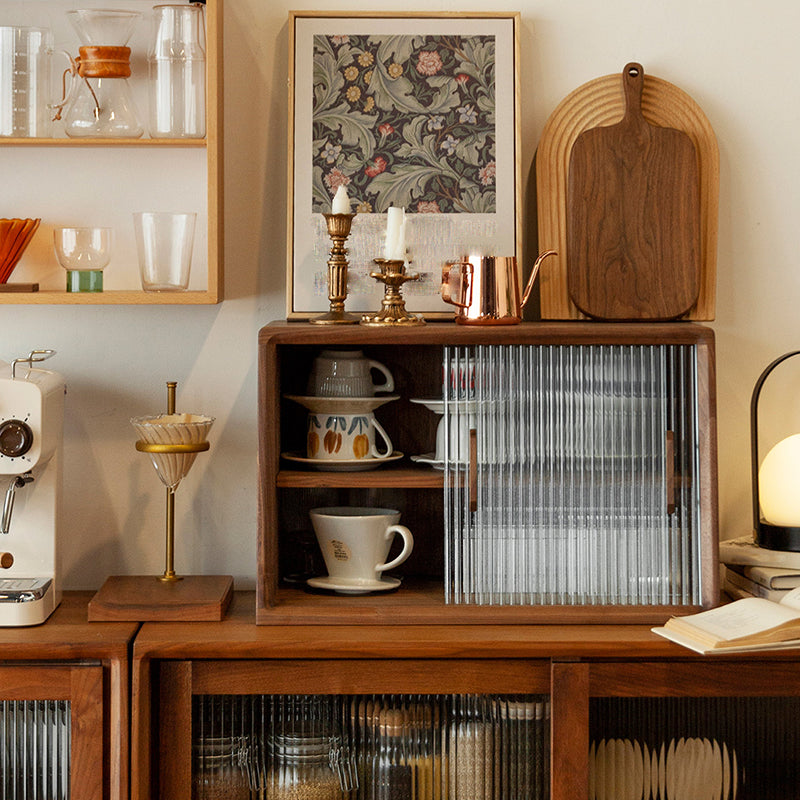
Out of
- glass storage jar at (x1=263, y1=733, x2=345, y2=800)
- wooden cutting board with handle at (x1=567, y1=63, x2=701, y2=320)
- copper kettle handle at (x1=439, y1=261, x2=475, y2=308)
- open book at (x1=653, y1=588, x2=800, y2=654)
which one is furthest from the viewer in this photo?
wooden cutting board with handle at (x1=567, y1=63, x2=701, y2=320)

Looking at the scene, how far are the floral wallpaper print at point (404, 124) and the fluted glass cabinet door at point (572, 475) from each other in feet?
1.21

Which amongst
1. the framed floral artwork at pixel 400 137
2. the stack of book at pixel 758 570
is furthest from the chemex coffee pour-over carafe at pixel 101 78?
the stack of book at pixel 758 570

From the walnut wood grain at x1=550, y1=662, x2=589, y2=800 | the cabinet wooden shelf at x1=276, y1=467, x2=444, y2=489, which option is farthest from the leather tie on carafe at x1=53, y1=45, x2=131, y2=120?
the walnut wood grain at x1=550, y1=662, x2=589, y2=800

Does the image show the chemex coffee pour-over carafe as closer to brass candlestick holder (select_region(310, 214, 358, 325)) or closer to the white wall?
the white wall

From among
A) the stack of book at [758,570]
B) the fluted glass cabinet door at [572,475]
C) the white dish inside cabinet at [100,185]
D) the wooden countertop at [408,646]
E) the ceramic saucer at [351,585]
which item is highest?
the white dish inside cabinet at [100,185]

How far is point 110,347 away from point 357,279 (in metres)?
0.50

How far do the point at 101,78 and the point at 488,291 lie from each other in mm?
781

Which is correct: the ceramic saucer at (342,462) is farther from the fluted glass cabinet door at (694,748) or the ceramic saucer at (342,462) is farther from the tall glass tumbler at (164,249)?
the fluted glass cabinet door at (694,748)

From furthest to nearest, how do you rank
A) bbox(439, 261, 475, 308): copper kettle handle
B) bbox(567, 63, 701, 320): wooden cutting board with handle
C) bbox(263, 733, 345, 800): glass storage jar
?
bbox(567, 63, 701, 320): wooden cutting board with handle
bbox(439, 261, 475, 308): copper kettle handle
bbox(263, 733, 345, 800): glass storage jar

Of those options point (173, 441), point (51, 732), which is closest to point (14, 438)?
point (173, 441)

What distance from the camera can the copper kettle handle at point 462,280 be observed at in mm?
1821

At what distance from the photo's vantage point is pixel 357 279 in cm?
198

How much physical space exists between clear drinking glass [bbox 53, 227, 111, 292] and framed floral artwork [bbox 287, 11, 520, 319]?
34cm

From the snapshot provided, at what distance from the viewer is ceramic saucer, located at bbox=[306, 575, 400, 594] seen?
1854mm
